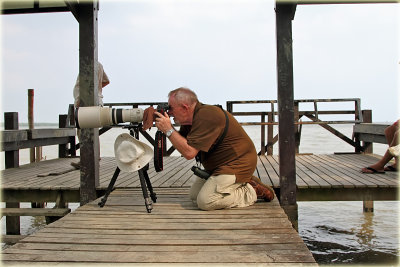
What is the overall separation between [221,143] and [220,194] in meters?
0.43

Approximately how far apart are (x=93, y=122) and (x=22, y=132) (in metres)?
3.80

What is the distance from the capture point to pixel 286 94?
362cm

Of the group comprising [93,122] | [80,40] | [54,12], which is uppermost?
[54,12]

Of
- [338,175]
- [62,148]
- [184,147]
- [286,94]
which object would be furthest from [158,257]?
[62,148]

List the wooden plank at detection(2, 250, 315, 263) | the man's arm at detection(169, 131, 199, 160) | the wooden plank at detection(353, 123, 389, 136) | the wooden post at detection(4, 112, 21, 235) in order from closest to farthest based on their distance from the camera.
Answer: the wooden plank at detection(2, 250, 315, 263) → the man's arm at detection(169, 131, 199, 160) → the wooden post at detection(4, 112, 21, 235) → the wooden plank at detection(353, 123, 389, 136)

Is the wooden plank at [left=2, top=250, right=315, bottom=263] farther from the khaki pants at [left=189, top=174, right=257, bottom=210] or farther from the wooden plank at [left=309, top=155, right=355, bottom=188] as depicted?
the wooden plank at [left=309, top=155, right=355, bottom=188]

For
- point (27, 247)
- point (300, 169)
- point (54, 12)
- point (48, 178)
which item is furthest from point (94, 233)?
point (300, 169)

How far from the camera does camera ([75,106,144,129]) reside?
3.20m

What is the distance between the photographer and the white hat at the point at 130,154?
328cm

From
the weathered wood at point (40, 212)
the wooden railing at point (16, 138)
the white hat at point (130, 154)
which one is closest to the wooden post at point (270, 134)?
the wooden railing at point (16, 138)

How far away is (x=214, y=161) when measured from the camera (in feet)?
10.8

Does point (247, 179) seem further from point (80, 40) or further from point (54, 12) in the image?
point (54, 12)

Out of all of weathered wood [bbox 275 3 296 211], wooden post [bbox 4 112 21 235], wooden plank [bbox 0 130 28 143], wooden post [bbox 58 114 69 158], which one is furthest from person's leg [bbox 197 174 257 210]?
wooden post [bbox 58 114 69 158]

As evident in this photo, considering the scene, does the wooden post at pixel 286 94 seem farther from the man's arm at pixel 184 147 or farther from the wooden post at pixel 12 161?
the wooden post at pixel 12 161
